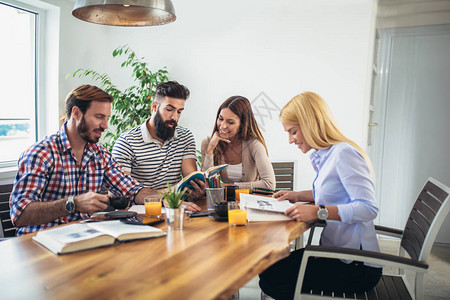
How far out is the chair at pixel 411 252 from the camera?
4.86 ft

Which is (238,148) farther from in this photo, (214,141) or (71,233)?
(71,233)

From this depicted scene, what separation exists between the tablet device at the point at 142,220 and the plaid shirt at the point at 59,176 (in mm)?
427

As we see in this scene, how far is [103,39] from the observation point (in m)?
4.69

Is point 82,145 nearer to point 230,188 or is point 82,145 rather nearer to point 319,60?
point 230,188

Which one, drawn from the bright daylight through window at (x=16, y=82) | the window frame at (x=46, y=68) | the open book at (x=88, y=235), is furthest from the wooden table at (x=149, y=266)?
the window frame at (x=46, y=68)

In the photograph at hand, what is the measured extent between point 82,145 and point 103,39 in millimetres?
2859

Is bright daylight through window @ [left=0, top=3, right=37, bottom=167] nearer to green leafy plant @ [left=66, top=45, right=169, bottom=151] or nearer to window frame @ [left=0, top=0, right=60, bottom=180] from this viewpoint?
window frame @ [left=0, top=0, right=60, bottom=180]

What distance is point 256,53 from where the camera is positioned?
4191 millimetres

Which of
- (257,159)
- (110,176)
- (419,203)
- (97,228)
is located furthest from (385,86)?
(97,228)

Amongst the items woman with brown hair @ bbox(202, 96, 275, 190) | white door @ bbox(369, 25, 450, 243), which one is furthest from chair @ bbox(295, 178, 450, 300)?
white door @ bbox(369, 25, 450, 243)

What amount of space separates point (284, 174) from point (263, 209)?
150 cm

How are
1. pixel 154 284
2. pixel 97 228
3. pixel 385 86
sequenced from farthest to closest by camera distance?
1. pixel 385 86
2. pixel 97 228
3. pixel 154 284

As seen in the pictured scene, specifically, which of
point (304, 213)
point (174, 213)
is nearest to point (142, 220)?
point (174, 213)

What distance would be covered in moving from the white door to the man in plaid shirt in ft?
8.75
